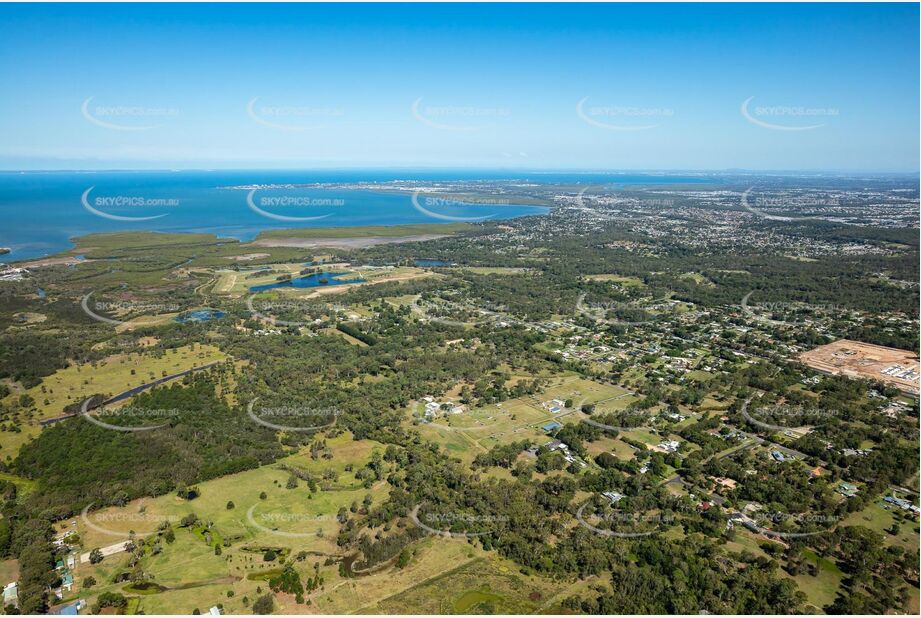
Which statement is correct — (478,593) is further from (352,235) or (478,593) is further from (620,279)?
(352,235)

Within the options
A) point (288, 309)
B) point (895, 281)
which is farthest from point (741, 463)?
point (895, 281)

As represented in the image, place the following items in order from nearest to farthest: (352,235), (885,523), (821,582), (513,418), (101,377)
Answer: (821,582)
(885,523)
(513,418)
(101,377)
(352,235)

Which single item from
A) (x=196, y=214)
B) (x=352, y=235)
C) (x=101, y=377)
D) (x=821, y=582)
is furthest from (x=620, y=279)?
(x=196, y=214)

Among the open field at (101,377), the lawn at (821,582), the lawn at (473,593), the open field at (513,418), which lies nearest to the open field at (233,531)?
the lawn at (473,593)

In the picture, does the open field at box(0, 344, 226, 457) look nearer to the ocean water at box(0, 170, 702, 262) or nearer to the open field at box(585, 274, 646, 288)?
the open field at box(585, 274, 646, 288)

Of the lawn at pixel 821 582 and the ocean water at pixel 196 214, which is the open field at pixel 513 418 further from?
the ocean water at pixel 196 214

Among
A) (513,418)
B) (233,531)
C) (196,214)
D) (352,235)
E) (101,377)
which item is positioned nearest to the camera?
(233,531)
